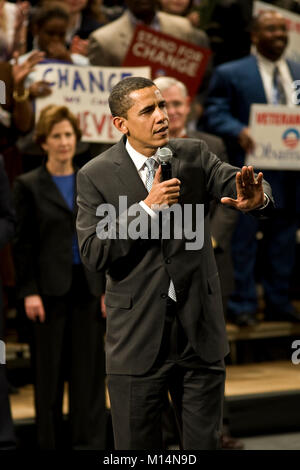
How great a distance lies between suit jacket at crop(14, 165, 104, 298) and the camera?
4328mm

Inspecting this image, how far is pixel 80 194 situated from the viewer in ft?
9.09

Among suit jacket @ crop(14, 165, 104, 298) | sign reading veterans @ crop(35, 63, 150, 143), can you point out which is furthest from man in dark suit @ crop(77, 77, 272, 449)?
sign reading veterans @ crop(35, 63, 150, 143)

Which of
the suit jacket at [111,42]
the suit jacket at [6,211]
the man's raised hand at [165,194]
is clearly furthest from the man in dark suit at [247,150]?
the man's raised hand at [165,194]

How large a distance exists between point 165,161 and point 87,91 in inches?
95.2

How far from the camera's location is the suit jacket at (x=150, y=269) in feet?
8.96

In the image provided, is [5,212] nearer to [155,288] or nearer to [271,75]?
[155,288]

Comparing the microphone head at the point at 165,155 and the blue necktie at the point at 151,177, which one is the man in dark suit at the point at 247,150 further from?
the microphone head at the point at 165,155

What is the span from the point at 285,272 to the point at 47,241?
1.67m

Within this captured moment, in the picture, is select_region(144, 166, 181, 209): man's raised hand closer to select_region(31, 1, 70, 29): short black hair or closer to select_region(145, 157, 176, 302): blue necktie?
select_region(145, 157, 176, 302): blue necktie

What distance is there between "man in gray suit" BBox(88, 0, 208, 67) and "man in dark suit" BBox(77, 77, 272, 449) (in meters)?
2.42

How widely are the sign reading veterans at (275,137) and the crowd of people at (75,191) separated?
0.07 m

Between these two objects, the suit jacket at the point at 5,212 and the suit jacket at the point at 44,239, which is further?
the suit jacket at the point at 44,239

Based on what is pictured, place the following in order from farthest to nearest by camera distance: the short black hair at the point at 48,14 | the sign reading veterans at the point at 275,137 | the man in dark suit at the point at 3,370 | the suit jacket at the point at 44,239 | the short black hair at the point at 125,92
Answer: the sign reading veterans at the point at 275,137, the short black hair at the point at 48,14, the suit jacket at the point at 44,239, the man in dark suit at the point at 3,370, the short black hair at the point at 125,92

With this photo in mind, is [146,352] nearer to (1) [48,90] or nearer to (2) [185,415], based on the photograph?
(2) [185,415]
